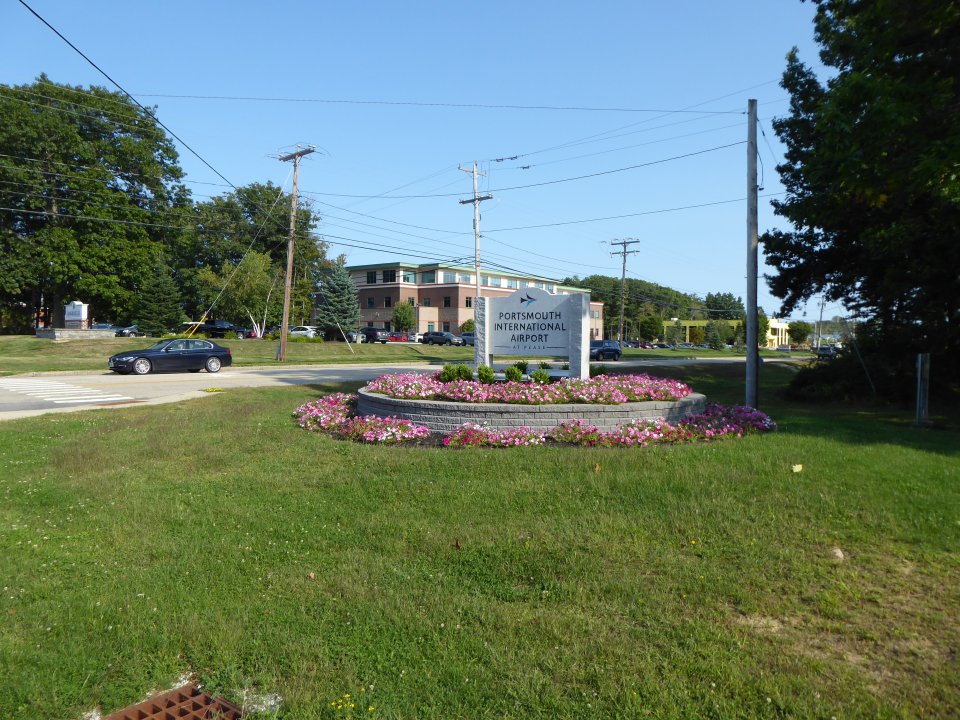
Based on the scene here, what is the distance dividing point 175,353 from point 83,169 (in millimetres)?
34921

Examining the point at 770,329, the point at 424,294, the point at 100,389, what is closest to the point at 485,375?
the point at 100,389

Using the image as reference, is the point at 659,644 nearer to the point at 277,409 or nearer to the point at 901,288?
the point at 277,409

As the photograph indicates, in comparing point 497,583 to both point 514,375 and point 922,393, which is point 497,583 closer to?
point 514,375

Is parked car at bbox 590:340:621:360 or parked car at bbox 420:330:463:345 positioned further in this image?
parked car at bbox 420:330:463:345

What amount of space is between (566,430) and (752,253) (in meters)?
7.51

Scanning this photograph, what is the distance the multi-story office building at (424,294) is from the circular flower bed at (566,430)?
67.6 m

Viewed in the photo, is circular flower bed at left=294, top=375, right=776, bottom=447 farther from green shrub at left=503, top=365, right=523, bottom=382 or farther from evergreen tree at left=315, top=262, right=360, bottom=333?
evergreen tree at left=315, top=262, right=360, bottom=333

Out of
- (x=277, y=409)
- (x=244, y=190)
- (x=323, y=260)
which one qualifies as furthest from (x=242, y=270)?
(x=277, y=409)

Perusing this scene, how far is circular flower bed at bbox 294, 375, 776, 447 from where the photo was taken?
27.1 feet

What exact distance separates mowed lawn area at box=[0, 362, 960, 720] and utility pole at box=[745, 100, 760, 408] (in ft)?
19.1

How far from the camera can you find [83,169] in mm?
49594

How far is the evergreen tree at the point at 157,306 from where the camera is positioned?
159 ft

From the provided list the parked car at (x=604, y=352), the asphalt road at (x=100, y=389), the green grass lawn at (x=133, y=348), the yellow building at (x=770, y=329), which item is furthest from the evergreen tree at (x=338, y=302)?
the yellow building at (x=770, y=329)

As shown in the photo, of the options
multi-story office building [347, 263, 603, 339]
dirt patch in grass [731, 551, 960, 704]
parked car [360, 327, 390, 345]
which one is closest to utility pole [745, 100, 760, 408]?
dirt patch in grass [731, 551, 960, 704]
